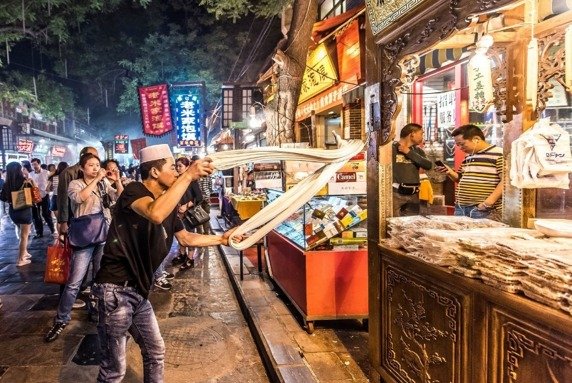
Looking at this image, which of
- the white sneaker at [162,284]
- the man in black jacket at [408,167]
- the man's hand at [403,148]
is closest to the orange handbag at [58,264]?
the white sneaker at [162,284]

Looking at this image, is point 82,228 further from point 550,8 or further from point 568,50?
point 550,8

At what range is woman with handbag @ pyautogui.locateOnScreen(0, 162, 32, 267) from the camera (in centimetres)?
872

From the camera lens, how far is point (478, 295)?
248cm

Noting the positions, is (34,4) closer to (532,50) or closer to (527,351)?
(532,50)

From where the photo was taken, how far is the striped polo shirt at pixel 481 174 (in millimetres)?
5031

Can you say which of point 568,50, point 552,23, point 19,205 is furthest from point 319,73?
point 19,205

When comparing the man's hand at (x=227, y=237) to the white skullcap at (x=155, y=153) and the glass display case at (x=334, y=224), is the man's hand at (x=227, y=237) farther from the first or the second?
the glass display case at (x=334, y=224)

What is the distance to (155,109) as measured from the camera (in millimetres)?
18156

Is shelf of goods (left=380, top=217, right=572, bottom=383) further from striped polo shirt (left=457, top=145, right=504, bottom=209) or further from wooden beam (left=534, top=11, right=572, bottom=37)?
striped polo shirt (left=457, top=145, right=504, bottom=209)

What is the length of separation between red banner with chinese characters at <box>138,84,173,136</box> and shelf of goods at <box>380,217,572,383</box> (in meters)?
16.4

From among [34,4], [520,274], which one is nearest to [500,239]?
[520,274]

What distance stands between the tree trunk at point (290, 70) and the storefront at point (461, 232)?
4175 millimetres

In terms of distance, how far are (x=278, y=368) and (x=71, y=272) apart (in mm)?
3145

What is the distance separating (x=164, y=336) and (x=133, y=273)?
260 centimetres
